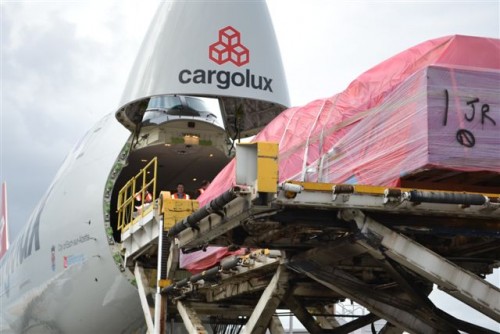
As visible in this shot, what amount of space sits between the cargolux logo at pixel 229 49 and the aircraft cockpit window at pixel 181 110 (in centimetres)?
157

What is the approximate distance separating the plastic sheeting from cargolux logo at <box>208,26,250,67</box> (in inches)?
216

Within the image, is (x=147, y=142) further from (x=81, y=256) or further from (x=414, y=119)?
(x=414, y=119)

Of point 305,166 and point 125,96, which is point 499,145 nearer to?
point 305,166

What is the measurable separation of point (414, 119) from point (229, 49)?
749 cm

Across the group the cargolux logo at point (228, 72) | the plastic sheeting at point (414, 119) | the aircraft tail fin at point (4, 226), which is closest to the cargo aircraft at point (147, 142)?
the cargolux logo at point (228, 72)

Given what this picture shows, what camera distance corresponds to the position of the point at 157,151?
1727 centimetres

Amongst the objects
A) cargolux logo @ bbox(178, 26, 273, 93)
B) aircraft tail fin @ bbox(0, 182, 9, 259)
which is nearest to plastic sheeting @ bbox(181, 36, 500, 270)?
cargolux logo @ bbox(178, 26, 273, 93)

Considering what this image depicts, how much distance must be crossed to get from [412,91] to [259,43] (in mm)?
7727

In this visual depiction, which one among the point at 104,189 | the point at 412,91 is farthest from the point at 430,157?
the point at 104,189

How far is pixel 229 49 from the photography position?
15.0m

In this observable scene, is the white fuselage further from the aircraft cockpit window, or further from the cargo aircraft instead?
the aircraft cockpit window

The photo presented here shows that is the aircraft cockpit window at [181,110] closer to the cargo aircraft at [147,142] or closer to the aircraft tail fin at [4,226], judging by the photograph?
the cargo aircraft at [147,142]

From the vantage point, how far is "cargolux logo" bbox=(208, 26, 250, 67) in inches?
582

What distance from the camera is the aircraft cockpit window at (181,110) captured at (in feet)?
53.5
